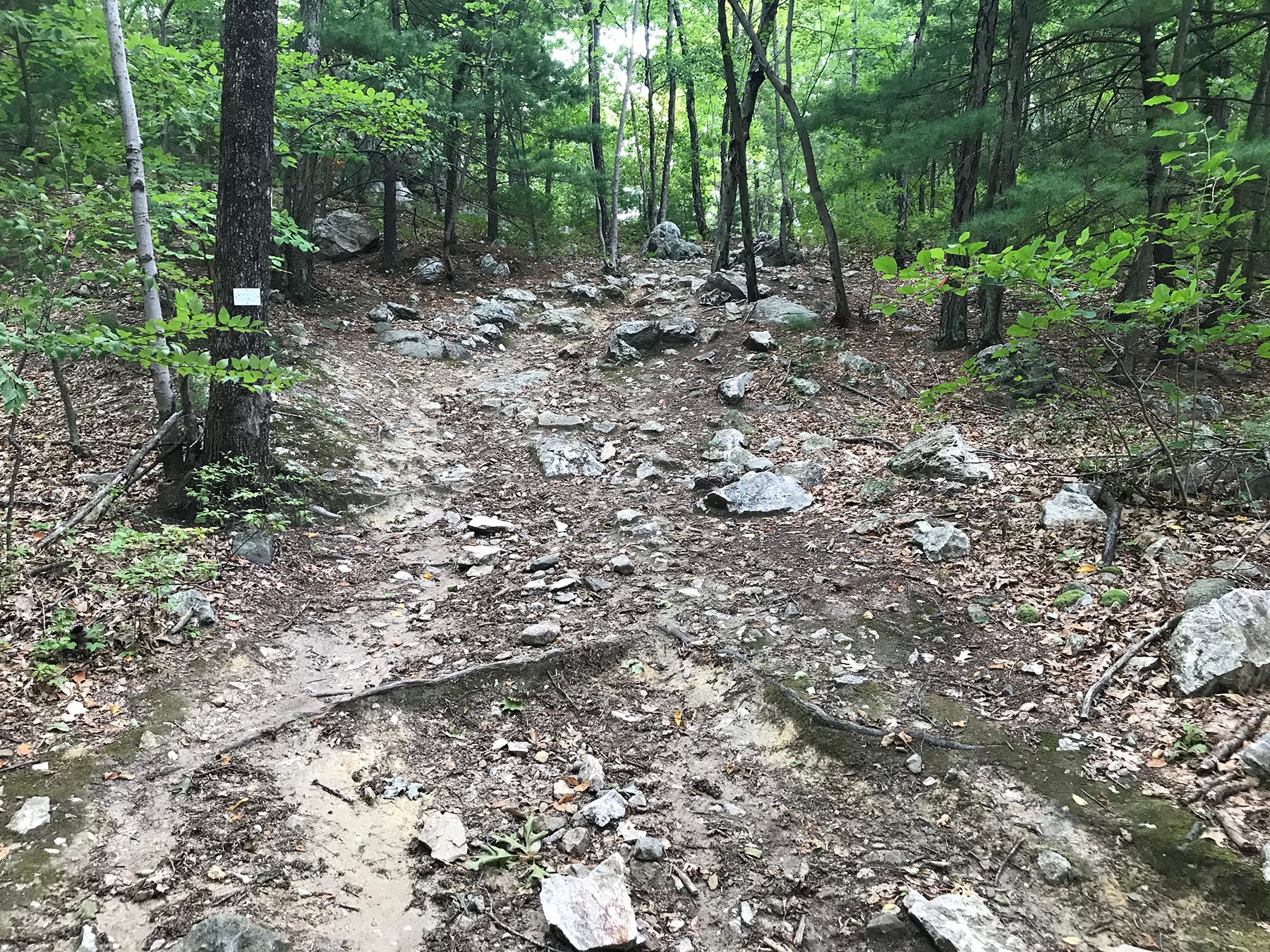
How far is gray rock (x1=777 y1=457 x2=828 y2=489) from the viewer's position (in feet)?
22.9

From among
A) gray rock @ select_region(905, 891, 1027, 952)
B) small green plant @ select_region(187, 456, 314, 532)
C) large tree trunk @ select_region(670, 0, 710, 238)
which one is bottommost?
gray rock @ select_region(905, 891, 1027, 952)

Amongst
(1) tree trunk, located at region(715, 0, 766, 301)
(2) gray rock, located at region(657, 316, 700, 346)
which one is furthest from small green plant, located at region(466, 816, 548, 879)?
(1) tree trunk, located at region(715, 0, 766, 301)

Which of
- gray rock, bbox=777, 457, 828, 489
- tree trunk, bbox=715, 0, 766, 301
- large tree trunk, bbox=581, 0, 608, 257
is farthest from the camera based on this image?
large tree trunk, bbox=581, 0, 608, 257

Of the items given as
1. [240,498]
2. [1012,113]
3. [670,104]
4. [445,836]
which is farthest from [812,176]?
[670,104]

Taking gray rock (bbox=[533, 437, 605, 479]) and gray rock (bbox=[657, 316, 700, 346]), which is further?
gray rock (bbox=[657, 316, 700, 346])

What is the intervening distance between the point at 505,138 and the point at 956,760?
20683mm

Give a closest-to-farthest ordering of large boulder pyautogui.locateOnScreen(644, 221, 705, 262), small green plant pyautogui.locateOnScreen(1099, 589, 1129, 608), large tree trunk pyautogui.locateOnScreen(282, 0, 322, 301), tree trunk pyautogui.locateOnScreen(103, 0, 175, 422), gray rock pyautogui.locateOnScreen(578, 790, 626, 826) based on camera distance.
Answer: gray rock pyautogui.locateOnScreen(578, 790, 626, 826)
small green plant pyautogui.locateOnScreen(1099, 589, 1129, 608)
tree trunk pyautogui.locateOnScreen(103, 0, 175, 422)
large tree trunk pyautogui.locateOnScreen(282, 0, 322, 301)
large boulder pyautogui.locateOnScreen(644, 221, 705, 262)

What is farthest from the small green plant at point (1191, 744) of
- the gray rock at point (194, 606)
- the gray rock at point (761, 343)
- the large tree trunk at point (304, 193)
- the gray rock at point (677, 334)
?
the large tree trunk at point (304, 193)

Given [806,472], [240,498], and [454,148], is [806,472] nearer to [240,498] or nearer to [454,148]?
[240,498]

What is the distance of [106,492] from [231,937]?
13.2ft

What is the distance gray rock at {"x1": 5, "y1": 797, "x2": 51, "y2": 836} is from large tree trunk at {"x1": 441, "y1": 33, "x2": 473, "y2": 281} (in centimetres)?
1151

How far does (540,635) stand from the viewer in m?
4.51

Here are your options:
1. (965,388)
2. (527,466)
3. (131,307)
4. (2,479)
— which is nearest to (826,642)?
(527,466)

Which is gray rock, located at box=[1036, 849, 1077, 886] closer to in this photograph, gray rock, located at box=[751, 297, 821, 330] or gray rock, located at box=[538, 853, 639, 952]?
gray rock, located at box=[538, 853, 639, 952]
